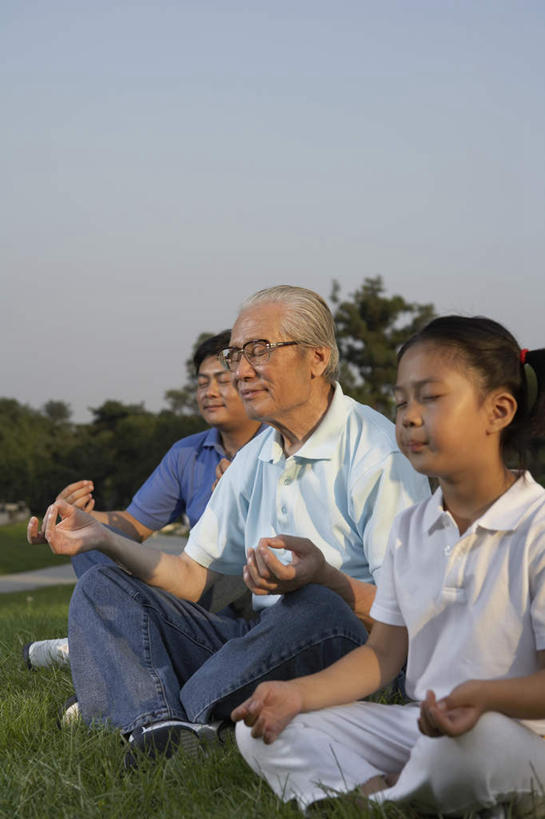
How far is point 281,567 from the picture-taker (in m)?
3.04

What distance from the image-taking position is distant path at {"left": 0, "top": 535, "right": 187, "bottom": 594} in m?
19.8

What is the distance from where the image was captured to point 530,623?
245cm

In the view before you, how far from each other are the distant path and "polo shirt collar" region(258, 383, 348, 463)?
578 inches

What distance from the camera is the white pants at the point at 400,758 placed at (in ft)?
7.53

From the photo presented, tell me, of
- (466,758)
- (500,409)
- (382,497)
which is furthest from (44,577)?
(466,758)

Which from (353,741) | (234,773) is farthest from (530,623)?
(234,773)

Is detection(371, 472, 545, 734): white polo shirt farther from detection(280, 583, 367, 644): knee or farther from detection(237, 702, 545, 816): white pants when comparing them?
detection(280, 583, 367, 644): knee

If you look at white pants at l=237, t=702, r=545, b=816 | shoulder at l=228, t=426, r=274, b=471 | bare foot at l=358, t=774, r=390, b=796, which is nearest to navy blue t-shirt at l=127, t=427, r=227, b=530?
shoulder at l=228, t=426, r=274, b=471

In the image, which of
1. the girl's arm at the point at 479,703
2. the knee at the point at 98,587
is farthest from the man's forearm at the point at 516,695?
the knee at the point at 98,587

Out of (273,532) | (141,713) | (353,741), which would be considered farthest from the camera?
(273,532)

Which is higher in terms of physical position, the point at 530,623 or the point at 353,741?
the point at 530,623

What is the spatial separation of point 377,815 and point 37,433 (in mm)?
59199

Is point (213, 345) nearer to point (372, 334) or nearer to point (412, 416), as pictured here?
point (412, 416)

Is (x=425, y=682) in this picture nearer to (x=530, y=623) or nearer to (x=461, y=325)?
(x=530, y=623)
